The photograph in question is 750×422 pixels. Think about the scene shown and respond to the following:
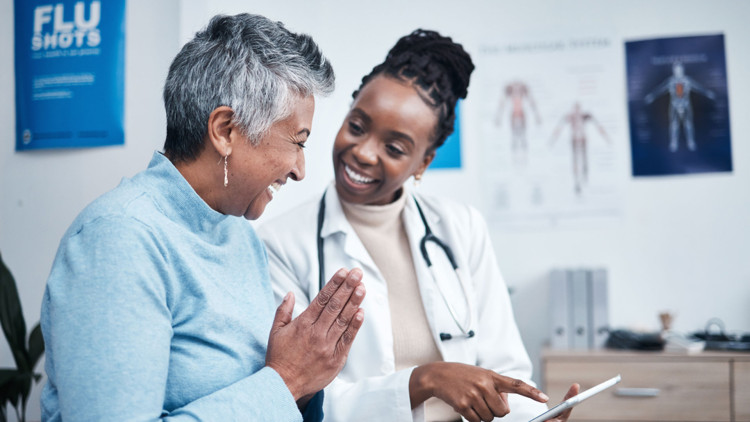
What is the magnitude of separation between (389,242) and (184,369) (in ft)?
2.66

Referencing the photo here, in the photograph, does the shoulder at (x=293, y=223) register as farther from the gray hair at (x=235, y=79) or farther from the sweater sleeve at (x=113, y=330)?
the sweater sleeve at (x=113, y=330)

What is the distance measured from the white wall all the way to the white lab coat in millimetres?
533

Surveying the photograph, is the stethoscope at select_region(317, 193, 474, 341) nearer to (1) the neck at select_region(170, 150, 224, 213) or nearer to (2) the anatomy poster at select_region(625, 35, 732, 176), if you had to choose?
(1) the neck at select_region(170, 150, 224, 213)

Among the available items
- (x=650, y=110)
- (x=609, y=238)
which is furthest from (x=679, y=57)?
(x=609, y=238)

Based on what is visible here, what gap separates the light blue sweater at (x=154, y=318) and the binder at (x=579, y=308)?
183 centimetres

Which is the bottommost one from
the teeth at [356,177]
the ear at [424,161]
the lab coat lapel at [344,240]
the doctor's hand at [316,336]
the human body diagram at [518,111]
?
the doctor's hand at [316,336]

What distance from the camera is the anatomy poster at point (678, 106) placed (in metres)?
2.79

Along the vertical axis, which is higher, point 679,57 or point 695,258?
point 679,57

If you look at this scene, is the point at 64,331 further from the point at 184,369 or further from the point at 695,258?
the point at 695,258

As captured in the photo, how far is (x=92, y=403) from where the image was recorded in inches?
30.8

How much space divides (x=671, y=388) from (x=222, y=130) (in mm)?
2127

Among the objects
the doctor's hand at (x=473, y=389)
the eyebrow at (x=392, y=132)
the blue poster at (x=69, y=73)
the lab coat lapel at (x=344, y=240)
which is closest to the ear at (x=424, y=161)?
the eyebrow at (x=392, y=132)

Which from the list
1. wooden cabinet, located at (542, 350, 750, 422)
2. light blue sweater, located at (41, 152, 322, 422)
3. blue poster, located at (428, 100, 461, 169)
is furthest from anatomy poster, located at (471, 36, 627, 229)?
light blue sweater, located at (41, 152, 322, 422)

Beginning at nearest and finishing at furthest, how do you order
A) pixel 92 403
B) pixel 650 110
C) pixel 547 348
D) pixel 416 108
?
pixel 92 403 < pixel 416 108 < pixel 547 348 < pixel 650 110
